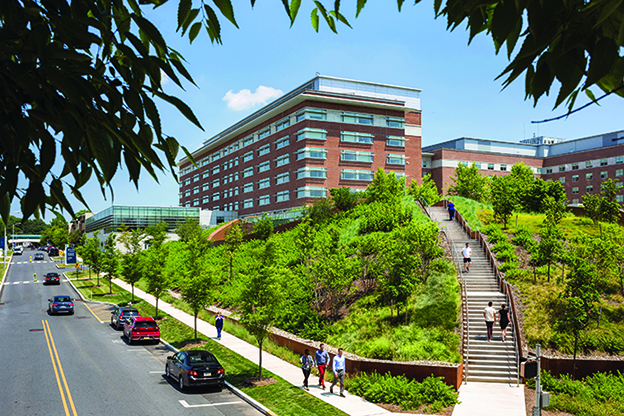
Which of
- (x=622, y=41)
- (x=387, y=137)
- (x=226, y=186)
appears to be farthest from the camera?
(x=226, y=186)

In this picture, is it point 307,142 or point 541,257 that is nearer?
point 541,257

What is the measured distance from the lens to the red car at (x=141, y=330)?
3023 cm

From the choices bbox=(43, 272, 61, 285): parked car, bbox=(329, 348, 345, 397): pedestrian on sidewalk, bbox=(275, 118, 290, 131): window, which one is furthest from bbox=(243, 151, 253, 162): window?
bbox=(329, 348, 345, 397): pedestrian on sidewalk

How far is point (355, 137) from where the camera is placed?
75.1m

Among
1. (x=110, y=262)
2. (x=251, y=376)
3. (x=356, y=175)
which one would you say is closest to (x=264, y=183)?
(x=356, y=175)

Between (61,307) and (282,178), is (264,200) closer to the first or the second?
(282,178)

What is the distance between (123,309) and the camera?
3628cm

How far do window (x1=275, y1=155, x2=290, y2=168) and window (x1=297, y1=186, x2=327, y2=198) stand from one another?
20.2ft

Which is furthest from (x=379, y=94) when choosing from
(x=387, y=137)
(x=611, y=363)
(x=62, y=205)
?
(x=62, y=205)

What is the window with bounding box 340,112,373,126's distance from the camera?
74.4 meters

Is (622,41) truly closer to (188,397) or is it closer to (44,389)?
(188,397)

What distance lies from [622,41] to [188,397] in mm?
20512

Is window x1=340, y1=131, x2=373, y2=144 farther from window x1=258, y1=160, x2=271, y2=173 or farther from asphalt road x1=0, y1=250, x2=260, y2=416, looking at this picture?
asphalt road x1=0, y1=250, x2=260, y2=416

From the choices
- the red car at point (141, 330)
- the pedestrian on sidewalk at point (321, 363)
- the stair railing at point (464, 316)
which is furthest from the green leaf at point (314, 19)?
the red car at point (141, 330)
